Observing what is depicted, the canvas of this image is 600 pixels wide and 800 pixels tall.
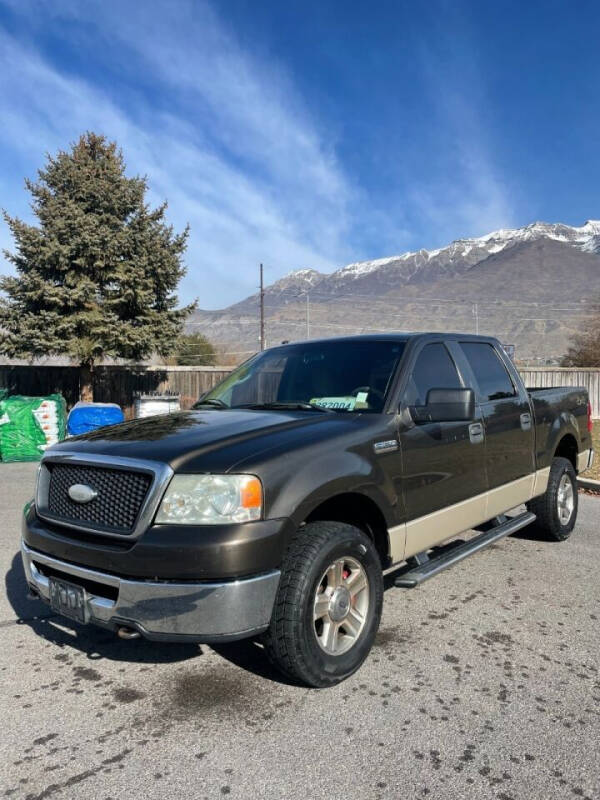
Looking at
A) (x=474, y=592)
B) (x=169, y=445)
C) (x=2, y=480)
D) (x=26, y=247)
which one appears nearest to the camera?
(x=169, y=445)

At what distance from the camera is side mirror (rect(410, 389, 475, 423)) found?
3602 millimetres

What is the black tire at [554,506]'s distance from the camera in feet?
18.1

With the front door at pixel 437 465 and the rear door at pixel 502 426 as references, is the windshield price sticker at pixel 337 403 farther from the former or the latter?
the rear door at pixel 502 426

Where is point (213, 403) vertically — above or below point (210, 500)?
above

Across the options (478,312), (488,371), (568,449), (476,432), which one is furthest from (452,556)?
(478,312)

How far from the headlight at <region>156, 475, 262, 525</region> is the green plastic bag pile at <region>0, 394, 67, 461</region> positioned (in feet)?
33.5

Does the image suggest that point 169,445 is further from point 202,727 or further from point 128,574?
point 202,727

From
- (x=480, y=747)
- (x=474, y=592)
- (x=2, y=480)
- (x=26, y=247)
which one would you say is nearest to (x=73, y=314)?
(x=26, y=247)

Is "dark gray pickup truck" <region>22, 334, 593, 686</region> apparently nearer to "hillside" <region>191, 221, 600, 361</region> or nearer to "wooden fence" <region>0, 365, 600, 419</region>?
"wooden fence" <region>0, 365, 600, 419</region>

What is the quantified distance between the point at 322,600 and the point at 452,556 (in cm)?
134

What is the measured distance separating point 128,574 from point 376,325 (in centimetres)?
12340

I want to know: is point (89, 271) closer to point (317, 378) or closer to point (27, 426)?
point (27, 426)

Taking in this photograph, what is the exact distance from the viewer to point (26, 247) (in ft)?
62.0

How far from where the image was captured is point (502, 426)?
15.2ft
